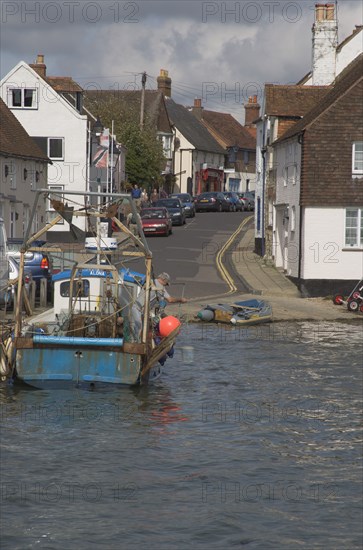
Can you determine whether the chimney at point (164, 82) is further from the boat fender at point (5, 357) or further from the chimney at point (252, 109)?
the boat fender at point (5, 357)

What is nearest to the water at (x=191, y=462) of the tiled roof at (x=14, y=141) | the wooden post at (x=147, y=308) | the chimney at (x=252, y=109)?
the wooden post at (x=147, y=308)

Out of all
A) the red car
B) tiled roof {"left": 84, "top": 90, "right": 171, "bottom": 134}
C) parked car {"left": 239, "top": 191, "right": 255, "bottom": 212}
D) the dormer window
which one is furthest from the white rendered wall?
tiled roof {"left": 84, "top": 90, "right": 171, "bottom": 134}

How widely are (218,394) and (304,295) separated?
1903cm

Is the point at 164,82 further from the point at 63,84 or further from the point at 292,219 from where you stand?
the point at 292,219

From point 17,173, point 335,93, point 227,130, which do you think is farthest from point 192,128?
point 335,93

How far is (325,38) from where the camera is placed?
52.5 meters

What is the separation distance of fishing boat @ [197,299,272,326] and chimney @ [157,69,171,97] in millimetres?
81224

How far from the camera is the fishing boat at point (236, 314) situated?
36.8 meters

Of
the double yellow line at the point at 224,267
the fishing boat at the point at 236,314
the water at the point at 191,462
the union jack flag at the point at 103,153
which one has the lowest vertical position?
the water at the point at 191,462

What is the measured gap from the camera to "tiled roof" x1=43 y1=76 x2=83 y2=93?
69.9 m

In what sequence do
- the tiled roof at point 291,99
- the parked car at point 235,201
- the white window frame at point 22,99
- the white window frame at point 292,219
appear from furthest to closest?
1. the parked car at point 235,201
2. the white window frame at point 22,99
3. the tiled roof at point 291,99
4. the white window frame at point 292,219

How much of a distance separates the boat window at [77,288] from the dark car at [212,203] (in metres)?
65.5

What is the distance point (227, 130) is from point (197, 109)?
19.2ft

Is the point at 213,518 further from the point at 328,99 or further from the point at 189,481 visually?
the point at 328,99
